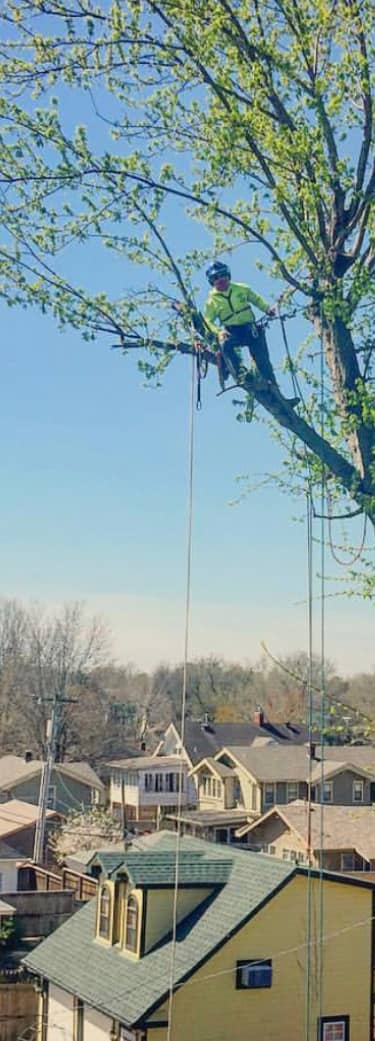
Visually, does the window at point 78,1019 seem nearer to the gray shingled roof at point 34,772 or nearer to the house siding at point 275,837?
the house siding at point 275,837

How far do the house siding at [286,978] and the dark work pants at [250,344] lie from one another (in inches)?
326

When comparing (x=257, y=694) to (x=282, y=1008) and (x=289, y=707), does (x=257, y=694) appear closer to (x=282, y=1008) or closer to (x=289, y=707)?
(x=289, y=707)

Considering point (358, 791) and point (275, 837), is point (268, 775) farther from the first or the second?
point (275, 837)

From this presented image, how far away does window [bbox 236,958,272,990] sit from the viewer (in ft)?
40.7

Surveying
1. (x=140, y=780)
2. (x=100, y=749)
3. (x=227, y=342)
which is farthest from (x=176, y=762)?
(x=227, y=342)

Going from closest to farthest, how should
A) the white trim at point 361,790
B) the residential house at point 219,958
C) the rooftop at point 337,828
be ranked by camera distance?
1. the residential house at point 219,958
2. the rooftop at point 337,828
3. the white trim at point 361,790

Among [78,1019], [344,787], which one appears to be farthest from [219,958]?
[344,787]

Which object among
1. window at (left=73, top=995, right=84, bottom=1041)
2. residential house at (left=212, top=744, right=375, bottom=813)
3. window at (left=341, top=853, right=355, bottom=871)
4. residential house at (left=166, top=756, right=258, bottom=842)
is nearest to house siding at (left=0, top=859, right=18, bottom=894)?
window at (left=341, top=853, right=355, bottom=871)

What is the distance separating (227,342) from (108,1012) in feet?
Result: 28.2

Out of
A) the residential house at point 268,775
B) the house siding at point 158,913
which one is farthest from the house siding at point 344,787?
Answer: the house siding at point 158,913

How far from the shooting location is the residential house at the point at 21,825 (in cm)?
3276

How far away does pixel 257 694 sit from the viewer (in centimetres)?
7381

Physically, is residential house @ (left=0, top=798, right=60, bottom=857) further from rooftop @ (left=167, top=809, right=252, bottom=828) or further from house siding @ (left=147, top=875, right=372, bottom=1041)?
house siding @ (left=147, top=875, right=372, bottom=1041)

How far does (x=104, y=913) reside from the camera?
1392cm
